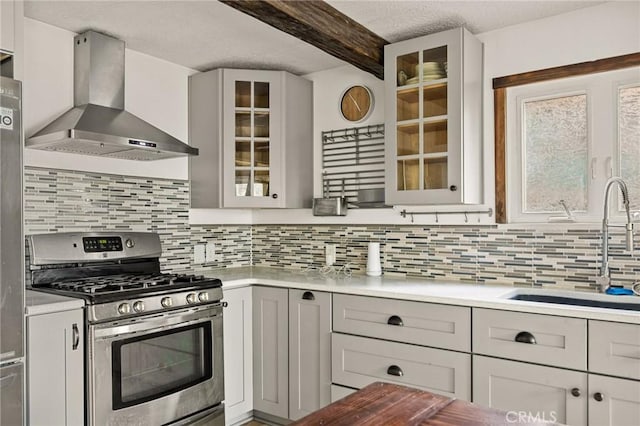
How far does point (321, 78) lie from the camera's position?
11.7ft

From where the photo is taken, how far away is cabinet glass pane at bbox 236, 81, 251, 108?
3.34m

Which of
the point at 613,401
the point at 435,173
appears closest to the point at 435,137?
the point at 435,173

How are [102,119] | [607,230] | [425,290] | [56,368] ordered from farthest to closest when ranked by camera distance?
[102,119] → [425,290] → [607,230] → [56,368]

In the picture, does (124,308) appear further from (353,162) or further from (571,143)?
(571,143)

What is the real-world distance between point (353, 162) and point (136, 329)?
1741 mm

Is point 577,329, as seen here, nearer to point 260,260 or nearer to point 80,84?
point 260,260

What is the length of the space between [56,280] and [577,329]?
2509mm

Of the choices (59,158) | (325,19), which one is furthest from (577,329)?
(59,158)

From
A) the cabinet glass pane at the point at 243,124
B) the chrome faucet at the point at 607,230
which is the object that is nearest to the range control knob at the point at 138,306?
the cabinet glass pane at the point at 243,124

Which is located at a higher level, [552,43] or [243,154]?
[552,43]

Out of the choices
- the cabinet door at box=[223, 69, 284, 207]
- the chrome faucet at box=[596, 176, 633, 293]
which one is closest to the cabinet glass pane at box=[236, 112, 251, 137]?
the cabinet door at box=[223, 69, 284, 207]

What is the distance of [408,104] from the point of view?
2.89m

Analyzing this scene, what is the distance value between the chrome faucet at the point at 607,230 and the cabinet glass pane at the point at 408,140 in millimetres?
972

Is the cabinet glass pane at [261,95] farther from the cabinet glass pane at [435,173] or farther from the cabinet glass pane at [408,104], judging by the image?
the cabinet glass pane at [435,173]
